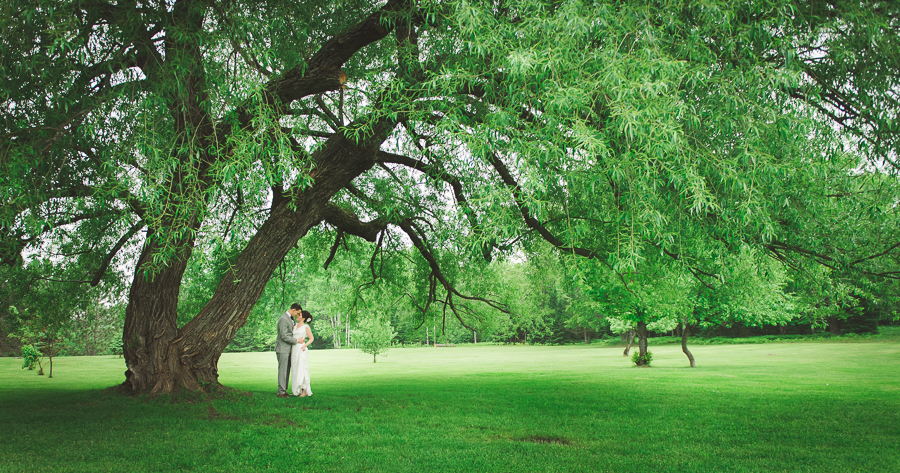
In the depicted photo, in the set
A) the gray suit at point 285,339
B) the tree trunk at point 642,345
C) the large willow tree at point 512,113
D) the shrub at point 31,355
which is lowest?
the tree trunk at point 642,345

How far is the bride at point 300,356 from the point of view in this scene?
1185 centimetres

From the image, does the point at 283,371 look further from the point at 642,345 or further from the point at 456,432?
the point at 642,345

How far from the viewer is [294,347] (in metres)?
11.8

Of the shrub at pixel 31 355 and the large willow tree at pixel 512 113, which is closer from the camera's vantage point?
the large willow tree at pixel 512 113

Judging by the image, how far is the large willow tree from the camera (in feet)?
18.3

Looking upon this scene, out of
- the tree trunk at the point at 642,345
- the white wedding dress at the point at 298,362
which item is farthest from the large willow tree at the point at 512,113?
the tree trunk at the point at 642,345

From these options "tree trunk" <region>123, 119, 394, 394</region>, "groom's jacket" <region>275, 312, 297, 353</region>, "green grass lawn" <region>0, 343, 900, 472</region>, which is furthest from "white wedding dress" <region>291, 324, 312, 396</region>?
"tree trunk" <region>123, 119, 394, 394</region>

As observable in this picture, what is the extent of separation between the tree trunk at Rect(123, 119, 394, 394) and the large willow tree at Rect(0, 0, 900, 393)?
0.06m

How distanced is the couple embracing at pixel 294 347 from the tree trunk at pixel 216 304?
1870 millimetres

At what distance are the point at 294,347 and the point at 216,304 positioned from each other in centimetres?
265

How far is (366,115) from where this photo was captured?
7641 millimetres

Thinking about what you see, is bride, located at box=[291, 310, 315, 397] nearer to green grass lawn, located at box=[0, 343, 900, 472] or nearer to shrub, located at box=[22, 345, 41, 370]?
green grass lawn, located at box=[0, 343, 900, 472]

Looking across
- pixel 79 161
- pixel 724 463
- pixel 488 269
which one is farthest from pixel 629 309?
pixel 79 161

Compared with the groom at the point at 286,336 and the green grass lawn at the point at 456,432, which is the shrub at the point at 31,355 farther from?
the groom at the point at 286,336
